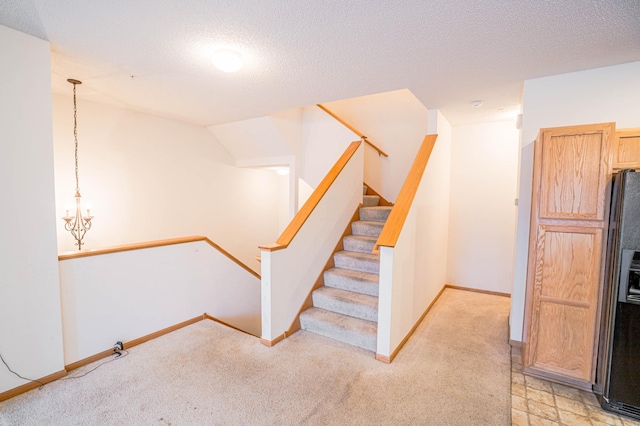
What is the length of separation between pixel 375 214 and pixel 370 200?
2.04 ft

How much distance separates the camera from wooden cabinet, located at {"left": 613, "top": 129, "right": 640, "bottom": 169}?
6.83 ft

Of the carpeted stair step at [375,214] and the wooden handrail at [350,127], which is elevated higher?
the wooden handrail at [350,127]

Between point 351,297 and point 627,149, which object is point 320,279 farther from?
point 627,149

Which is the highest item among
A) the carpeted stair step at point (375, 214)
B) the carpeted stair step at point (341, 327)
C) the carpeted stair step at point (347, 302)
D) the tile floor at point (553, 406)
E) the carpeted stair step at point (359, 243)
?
the carpeted stair step at point (375, 214)

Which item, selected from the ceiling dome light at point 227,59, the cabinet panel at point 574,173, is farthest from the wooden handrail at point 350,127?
the cabinet panel at point 574,173

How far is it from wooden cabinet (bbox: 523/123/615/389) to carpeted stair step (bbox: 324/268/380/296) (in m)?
1.39

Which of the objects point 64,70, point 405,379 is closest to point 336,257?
point 405,379

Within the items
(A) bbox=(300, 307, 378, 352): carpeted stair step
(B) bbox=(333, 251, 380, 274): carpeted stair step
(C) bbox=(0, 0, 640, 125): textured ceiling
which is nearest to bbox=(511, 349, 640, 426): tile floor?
(A) bbox=(300, 307, 378, 352): carpeted stair step

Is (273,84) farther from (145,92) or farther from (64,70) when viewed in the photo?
(64,70)

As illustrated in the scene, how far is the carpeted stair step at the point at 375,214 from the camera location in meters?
4.02

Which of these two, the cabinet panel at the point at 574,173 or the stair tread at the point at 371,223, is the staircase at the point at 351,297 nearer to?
the stair tread at the point at 371,223

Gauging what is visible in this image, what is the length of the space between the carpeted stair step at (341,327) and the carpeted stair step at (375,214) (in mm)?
1490

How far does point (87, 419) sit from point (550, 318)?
3.32 m

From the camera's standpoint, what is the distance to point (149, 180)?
4.21 m
